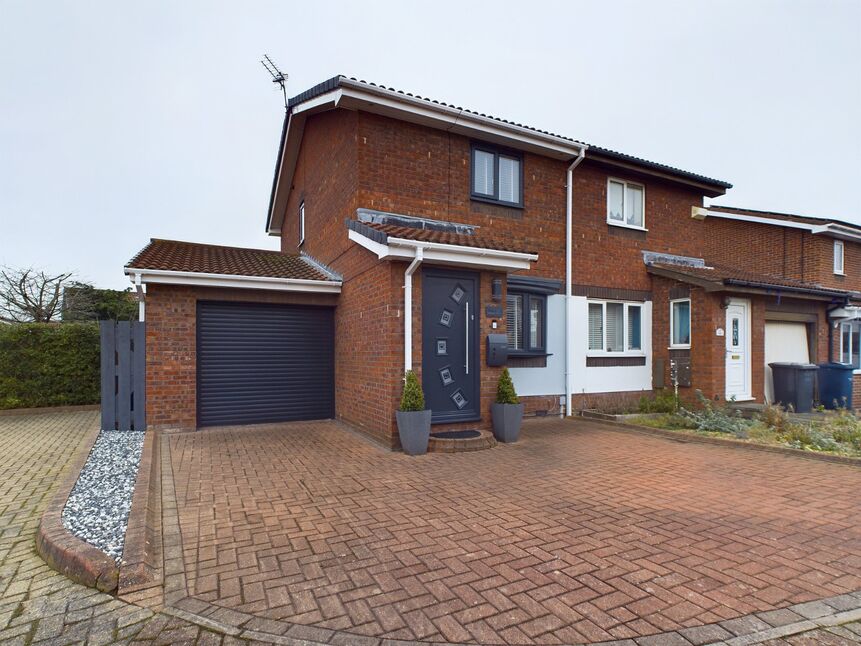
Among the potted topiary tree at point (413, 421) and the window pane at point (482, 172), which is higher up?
the window pane at point (482, 172)

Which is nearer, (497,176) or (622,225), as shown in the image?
(497,176)

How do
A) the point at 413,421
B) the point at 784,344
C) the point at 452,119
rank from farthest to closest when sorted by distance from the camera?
1. the point at 784,344
2. the point at 452,119
3. the point at 413,421

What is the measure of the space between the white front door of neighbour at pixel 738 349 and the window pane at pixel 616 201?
313 centimetres

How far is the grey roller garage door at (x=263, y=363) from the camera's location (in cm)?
870

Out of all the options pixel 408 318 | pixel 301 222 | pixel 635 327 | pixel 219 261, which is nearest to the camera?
pixel 408 318

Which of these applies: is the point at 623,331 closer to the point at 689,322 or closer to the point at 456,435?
the point at 689,322

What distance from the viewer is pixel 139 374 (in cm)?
812

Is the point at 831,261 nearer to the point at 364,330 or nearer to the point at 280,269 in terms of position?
the point at 364,330

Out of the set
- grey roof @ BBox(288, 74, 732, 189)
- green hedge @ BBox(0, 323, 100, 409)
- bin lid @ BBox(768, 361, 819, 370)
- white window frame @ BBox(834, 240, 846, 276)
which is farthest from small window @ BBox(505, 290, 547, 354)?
white window frame @ BBox(834, 240, 846, 276)

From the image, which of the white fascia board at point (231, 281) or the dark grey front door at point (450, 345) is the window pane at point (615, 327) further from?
the white fascia board at point (231, 281)

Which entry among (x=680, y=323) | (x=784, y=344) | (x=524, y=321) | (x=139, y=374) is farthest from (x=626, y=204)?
(x=139, y=374)

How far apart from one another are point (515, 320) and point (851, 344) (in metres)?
10.9

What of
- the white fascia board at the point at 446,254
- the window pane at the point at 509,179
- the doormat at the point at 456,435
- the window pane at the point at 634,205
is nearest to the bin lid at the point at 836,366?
the window pane at the point at 634,205

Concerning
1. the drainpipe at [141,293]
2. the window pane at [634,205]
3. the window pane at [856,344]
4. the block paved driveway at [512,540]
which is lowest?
the block paved driveway at [512,540]
